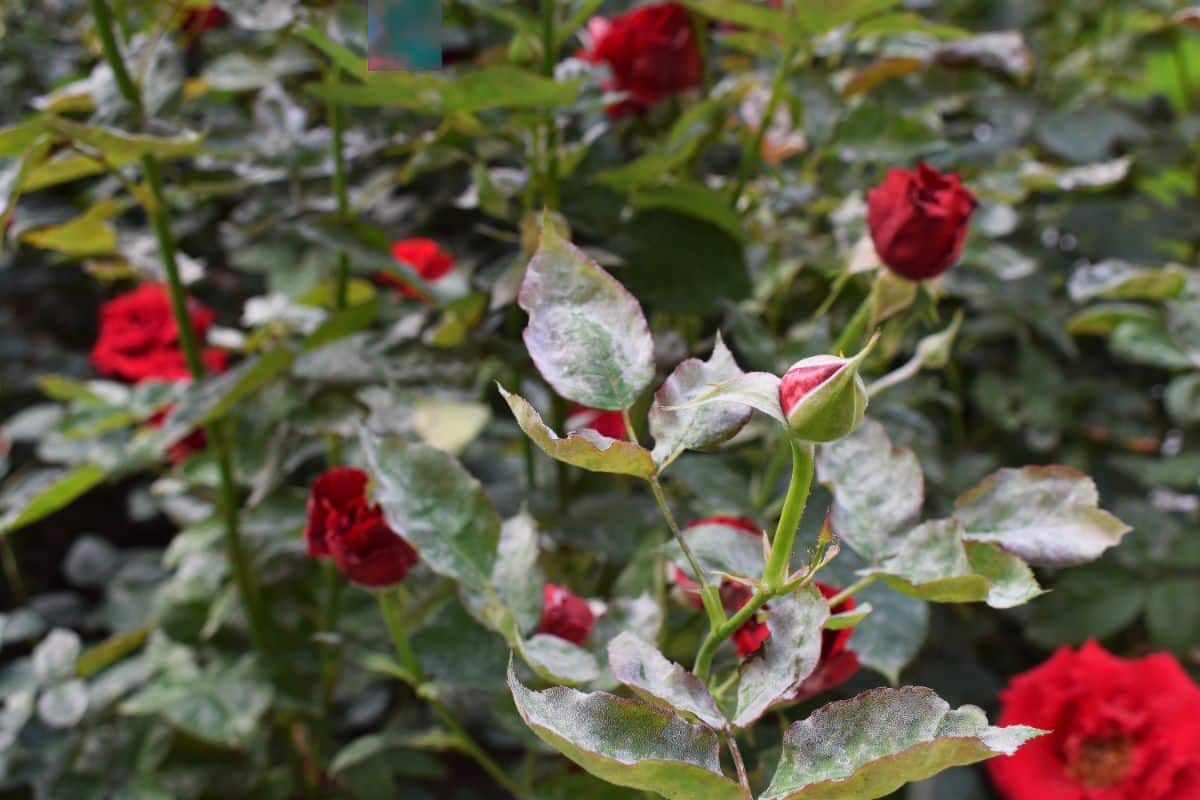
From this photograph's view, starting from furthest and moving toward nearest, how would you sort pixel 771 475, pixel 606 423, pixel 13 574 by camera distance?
pixel 13 574, pixel 606 423, pixel 771 475

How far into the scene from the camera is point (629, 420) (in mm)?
489

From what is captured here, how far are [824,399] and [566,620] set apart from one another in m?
0.29

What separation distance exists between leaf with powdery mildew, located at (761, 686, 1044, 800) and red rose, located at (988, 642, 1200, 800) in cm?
44

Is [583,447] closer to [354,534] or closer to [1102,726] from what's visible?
[354,534]

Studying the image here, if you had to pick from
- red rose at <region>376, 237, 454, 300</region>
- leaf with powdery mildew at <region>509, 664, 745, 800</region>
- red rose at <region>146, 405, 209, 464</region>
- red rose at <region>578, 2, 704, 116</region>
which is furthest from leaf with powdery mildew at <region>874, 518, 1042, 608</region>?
red rose at <region>146, 405, 209, 464</region>

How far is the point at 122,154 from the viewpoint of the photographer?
2.37ft

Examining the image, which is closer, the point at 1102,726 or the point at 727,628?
the point at 727,628

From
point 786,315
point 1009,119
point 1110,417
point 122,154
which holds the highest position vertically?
point 122,154

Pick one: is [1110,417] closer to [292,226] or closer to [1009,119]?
[1009,119]

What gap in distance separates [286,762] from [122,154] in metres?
0.61

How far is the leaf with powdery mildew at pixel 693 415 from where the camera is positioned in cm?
42

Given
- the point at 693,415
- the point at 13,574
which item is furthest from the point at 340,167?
the point at 13,574

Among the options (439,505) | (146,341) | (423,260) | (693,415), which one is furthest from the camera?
(146,341)

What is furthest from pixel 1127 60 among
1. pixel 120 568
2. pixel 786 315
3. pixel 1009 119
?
pixel 120 568
